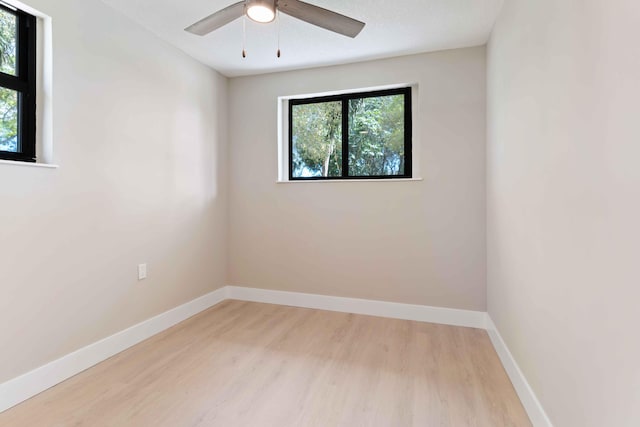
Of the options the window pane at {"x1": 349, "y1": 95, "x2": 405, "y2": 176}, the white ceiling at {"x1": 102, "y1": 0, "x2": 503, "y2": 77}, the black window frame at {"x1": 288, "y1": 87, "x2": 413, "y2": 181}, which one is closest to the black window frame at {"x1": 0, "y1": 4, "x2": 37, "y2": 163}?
the white ceiling at {"x1": 102, "y1": 0, "x2": 503, "y2": 77}

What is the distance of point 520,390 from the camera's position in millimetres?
1693

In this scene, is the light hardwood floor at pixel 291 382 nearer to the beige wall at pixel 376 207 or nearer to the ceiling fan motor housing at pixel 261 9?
the beige wall at pixel 376 207

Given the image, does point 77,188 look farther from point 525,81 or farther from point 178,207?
point 525,81

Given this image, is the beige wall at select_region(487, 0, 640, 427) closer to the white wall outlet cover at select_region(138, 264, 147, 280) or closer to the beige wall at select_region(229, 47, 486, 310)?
the beige wall at select_region(229, 47, 486, 310)

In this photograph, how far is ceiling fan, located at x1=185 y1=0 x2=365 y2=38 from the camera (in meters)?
1.55

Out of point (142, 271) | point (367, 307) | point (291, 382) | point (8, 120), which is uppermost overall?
point (8, 120)

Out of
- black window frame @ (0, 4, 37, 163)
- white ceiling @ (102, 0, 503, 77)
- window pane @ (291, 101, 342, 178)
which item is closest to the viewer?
black window frame @ (0, 4, 37, 163)

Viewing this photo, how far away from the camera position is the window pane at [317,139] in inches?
126

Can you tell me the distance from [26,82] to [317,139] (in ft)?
7.26

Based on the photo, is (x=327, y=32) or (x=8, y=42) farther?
(x=327, y=32)

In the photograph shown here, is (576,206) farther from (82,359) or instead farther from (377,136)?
(82,359)

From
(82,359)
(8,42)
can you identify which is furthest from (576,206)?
(8,42)

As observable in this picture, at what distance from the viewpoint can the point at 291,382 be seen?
1.87m

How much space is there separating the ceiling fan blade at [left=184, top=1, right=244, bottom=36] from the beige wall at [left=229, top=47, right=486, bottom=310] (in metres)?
1.46
